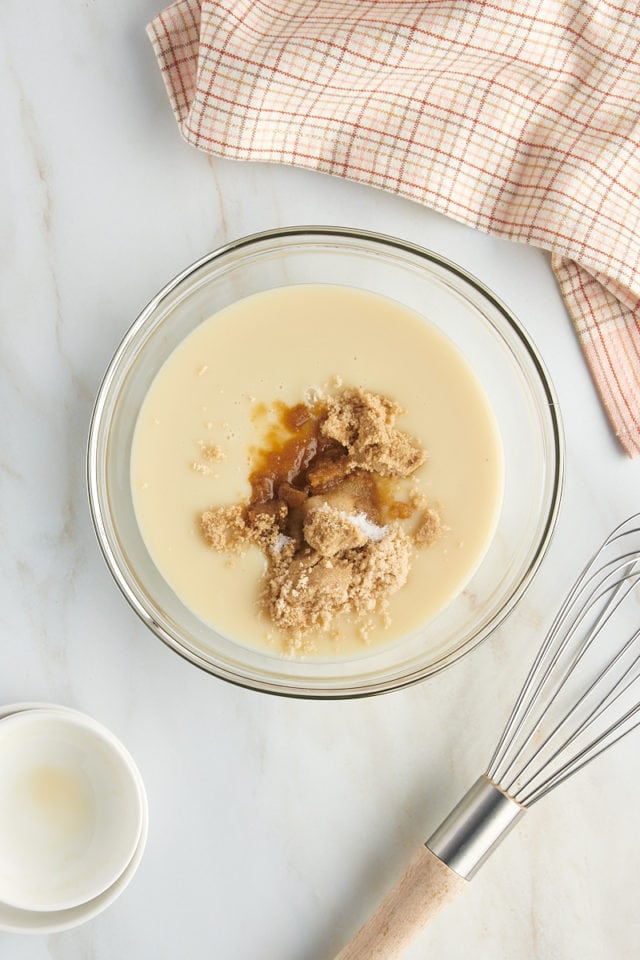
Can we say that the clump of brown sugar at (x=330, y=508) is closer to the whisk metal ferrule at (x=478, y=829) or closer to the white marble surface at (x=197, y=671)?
the white marble surface at (x=197, y=671)

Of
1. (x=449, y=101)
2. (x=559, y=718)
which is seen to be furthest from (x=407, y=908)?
(x=449, y=101)

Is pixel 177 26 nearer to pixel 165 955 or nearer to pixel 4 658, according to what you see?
pixel 4 658

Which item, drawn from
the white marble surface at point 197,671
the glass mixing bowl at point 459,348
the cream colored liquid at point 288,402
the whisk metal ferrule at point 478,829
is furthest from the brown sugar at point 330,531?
the whisk metal ferrule at point 478,829

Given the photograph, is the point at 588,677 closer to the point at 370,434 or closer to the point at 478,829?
the point at 478,829

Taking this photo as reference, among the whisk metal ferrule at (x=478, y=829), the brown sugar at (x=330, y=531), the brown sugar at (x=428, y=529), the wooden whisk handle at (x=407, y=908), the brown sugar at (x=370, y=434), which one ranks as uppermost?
the brown sugar at (x=370, y=434)

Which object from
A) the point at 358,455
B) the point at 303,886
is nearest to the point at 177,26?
the point at 358,455

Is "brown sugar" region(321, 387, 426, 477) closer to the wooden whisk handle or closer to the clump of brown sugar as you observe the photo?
the clump of brown sugar

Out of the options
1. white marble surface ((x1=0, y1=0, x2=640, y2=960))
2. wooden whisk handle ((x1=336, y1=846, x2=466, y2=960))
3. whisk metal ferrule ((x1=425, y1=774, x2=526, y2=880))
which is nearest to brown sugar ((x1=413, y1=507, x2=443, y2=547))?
white marble surface ((x1=0, y1=0, x2=640, y2=960))
